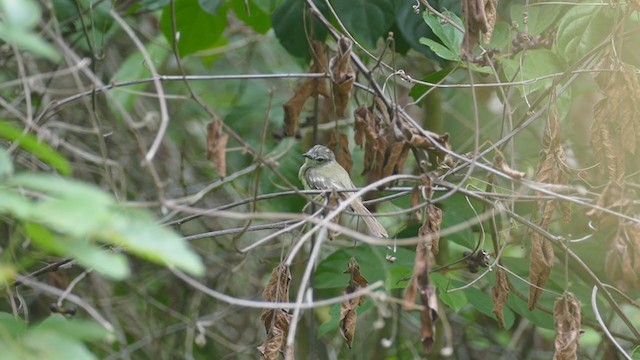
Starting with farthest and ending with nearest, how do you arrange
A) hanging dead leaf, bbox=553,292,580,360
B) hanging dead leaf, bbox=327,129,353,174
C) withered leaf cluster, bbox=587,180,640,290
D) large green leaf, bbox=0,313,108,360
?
hanging dead leaf, bbox=327,129,353,174 < withered leaf cluster, bbox=587,180,640,290 < hanging dead leaf, bbox=553,292,580,360 < large green leaf, bbox=0,313,108,360

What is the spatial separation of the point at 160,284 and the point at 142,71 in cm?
137

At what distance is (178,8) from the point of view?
335 centimetres

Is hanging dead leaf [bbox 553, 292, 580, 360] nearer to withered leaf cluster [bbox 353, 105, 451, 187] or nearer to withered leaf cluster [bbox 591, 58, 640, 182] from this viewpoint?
withered leaf cluster [bbox 591, 58, 640, 182]

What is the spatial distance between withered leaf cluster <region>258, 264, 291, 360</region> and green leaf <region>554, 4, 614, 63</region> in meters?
1.05

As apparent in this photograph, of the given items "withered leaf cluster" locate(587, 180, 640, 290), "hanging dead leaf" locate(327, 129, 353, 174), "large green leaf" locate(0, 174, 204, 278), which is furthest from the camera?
"hanging dead leaf" locate(327, 129, 353, 174)

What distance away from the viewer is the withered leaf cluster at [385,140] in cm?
222

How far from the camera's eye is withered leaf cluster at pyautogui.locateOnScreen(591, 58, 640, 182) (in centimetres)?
220

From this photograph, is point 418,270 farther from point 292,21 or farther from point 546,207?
point 292,21

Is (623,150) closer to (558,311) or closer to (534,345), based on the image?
(558,311)

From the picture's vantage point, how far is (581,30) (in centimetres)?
258

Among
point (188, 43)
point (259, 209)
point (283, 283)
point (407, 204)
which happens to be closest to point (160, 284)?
point (259, 209)

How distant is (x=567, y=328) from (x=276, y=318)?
65cm

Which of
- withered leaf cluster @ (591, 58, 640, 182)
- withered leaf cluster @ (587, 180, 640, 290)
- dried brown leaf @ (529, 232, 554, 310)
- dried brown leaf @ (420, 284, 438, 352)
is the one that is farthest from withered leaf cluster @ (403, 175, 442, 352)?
withered leaf cluster @ (591, 58, 640, 182)

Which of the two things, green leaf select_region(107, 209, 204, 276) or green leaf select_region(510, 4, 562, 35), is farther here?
green leaf select_region(510, 4, 562, 35)
